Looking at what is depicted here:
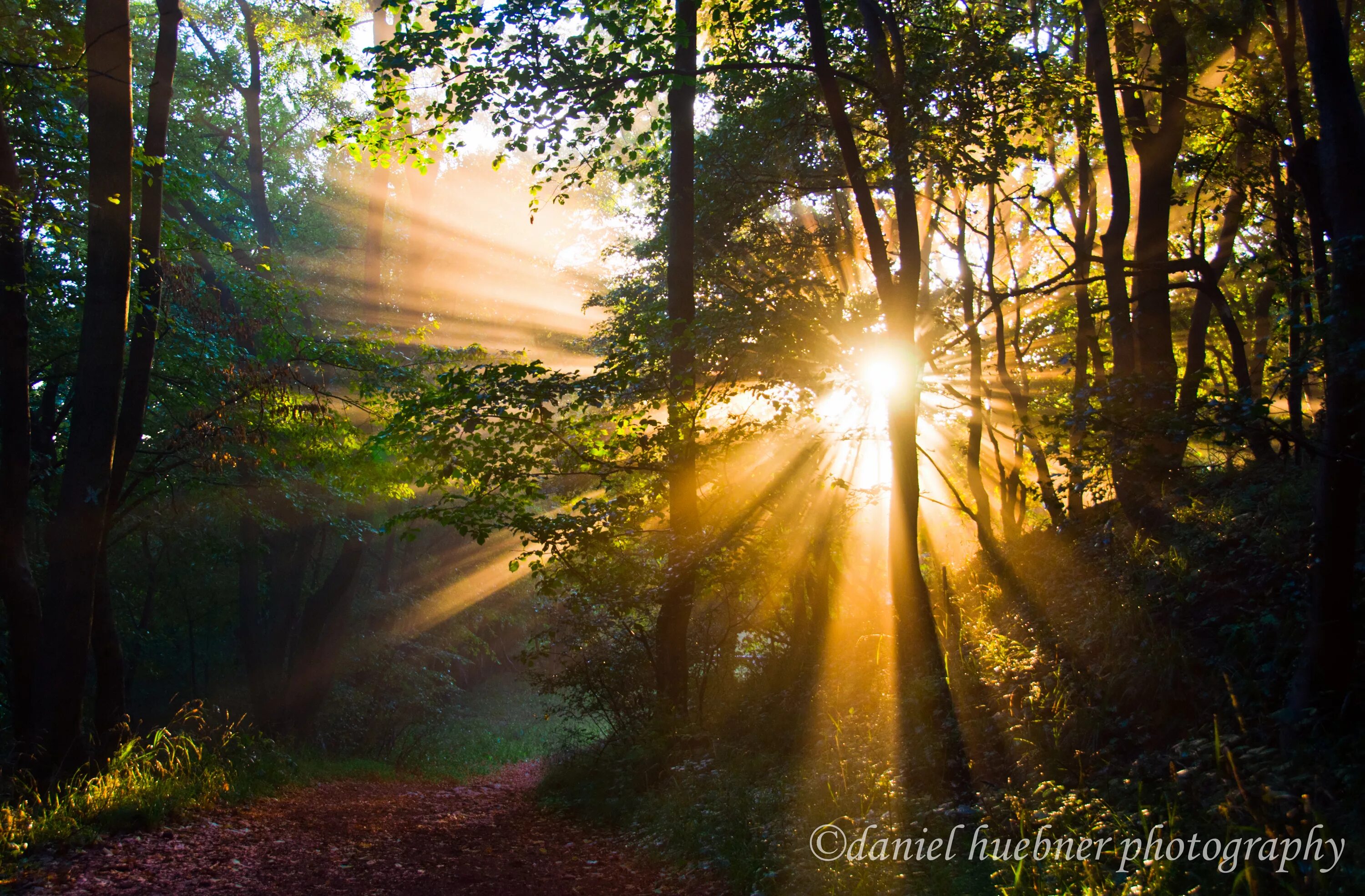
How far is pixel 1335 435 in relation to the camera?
4.55 m

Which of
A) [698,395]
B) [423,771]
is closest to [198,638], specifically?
[423,771]

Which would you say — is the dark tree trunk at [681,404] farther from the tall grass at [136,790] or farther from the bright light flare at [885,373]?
the tall grass at [136,790]

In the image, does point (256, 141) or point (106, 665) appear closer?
point (106, 665)

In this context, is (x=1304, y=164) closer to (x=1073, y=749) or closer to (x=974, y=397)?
(x=1073, y=749)

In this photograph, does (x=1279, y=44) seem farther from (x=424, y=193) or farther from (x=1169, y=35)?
(x=424, y=193)

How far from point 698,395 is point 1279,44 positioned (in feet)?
24.5

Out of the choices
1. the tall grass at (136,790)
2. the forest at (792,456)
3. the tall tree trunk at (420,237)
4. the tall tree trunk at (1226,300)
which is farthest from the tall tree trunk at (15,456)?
the tall tree trunk at (420,237)

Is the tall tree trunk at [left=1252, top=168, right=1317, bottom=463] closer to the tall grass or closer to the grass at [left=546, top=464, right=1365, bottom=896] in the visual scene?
the grass at [left=546, top=464, right=1365, bottom=896]

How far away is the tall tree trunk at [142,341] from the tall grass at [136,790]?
2.37 feet

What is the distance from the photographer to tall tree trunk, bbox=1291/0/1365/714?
4.55 metres

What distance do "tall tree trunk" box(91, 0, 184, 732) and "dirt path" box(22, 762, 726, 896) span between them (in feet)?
7.09

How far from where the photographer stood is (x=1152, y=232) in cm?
1050

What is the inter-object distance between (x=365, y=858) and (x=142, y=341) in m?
6.00

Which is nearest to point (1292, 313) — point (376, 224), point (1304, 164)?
point (1304, 164)
